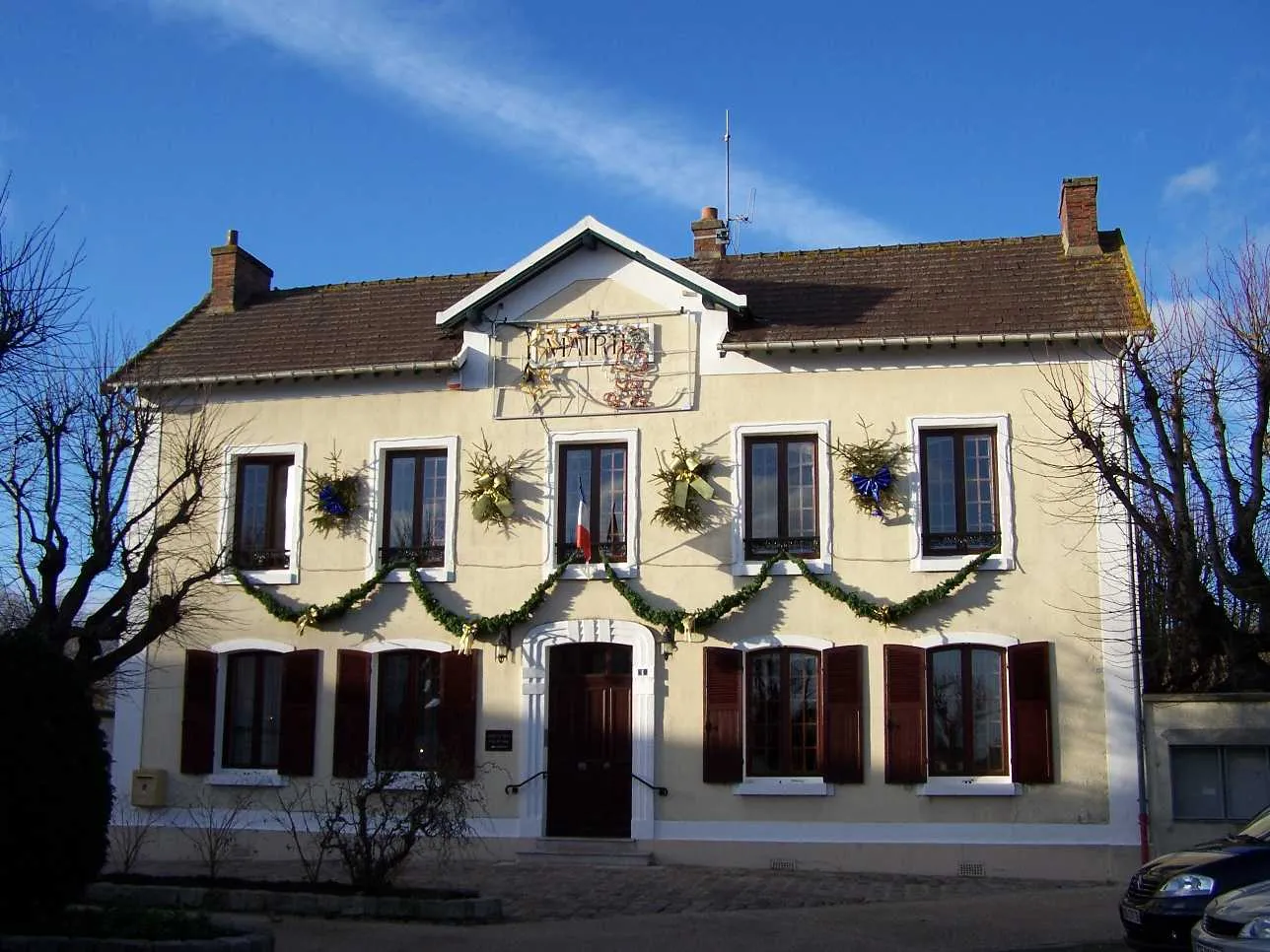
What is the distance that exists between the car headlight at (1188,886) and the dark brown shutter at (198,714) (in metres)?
13.1

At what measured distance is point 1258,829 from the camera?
1181 cm

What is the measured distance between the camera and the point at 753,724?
1764cm

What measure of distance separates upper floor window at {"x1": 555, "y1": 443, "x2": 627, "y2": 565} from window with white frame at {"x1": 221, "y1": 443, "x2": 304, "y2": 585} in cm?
393

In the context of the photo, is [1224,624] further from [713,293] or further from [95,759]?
[95,759]

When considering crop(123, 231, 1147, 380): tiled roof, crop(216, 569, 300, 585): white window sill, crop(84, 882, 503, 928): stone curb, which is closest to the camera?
crop(84, 882, 503, 928): stone curb

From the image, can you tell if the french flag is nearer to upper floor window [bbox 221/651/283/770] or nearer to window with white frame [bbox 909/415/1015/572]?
window with white frame [bbox 909/415/1015/572]

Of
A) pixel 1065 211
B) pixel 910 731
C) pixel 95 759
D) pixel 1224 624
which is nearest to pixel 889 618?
pixel 910 731

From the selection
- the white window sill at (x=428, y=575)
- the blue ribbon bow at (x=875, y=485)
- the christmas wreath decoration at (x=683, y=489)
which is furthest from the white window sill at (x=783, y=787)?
the white window sill at (x=428, y=575)

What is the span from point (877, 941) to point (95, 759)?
273 inches

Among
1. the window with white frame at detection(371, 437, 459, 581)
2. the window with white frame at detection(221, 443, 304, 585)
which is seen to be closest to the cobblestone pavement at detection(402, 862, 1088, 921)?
the window with white frame at detection(371, 437, 459, 581)

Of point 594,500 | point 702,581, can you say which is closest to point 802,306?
point 594,500

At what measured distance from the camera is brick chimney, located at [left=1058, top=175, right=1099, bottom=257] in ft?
62.6

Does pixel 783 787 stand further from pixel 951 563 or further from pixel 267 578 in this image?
pixel 267 578

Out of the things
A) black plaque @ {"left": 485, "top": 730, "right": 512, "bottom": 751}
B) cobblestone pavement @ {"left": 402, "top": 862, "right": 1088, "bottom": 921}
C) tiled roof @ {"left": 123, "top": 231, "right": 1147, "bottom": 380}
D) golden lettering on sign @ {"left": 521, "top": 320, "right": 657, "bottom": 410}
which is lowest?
cobblestone pavement @ {"left": 402, "top": 862, "right": 1088, "bottom": 921}
